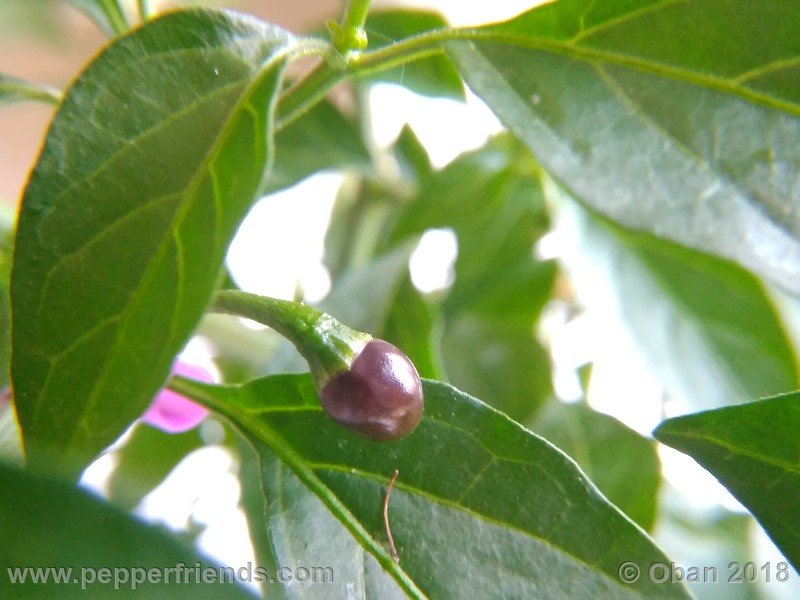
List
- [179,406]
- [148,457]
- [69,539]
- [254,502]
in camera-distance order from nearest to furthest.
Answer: [69,539] → [179,406] → [254,502] → [148,457]

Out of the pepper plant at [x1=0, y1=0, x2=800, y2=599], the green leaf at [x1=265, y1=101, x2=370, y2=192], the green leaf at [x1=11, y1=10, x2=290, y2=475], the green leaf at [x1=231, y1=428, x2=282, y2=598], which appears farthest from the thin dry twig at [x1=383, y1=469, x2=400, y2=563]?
the green leaf at [x1=265, y1=101, x2=370, y2=192]

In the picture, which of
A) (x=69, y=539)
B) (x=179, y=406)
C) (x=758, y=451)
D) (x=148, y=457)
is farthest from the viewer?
(x=148, y=457)

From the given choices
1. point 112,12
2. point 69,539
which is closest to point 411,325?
point 112,12

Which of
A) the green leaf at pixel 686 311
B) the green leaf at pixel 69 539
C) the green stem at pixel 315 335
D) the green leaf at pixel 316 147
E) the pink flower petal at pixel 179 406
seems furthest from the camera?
the green leaf at pixel 316 147

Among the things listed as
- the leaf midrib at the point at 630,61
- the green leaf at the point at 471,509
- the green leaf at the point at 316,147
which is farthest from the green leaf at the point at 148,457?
the leaf midrib at the point at 630,61

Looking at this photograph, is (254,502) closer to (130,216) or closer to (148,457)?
(148,457)

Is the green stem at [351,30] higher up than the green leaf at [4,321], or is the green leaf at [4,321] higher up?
the green stem at [351,30]

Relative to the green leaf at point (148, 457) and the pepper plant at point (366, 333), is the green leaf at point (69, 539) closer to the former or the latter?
the pepper plant at point (366, 333)

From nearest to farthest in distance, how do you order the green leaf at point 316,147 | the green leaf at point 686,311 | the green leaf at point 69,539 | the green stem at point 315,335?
the green leaf at point 69,539 < the green stem at point 315,335 < the green leaf at point 686,311 < the green leaf at point 316,147
